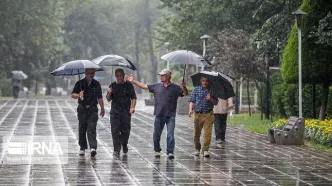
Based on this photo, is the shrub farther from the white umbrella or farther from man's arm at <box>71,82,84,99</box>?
man's arm at <box>71,82,84,99</box>

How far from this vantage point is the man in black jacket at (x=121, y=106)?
16.6 meters

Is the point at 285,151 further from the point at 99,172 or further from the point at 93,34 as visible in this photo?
the point at 93,34

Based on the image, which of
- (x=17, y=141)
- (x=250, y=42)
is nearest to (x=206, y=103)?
(x=17, y=141)

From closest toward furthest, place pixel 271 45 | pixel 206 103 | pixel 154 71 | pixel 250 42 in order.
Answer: pixel 206 103
pixel 271 45
pixel 250 42
pixel 154 71

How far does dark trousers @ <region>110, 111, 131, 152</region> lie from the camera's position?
1675 cm

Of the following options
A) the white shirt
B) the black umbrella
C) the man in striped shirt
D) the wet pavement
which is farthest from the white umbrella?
the white shirt

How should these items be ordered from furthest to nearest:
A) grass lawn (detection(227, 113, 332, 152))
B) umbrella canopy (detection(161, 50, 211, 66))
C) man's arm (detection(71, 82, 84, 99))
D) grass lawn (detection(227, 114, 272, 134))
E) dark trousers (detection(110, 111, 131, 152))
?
1. grass lawn (detection(227, 114, 272, 134))
2. grass lawn (detection(227, 113, 332, 152))
3. umbrella canopy (detection(161, 50, 211, 66))
4. dark trousers (detection(110, 111, 131, 152))
5. man's arm (detection(71, 82, 84, 99))

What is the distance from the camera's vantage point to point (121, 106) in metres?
16.7

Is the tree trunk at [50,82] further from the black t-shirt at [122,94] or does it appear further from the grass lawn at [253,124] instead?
the black t-shirt at [122,94]

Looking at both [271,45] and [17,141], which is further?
[271,45]

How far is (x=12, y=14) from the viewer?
65312 mm

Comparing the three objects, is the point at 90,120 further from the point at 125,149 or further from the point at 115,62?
the point at 115,62

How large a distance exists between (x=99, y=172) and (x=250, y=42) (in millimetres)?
19402

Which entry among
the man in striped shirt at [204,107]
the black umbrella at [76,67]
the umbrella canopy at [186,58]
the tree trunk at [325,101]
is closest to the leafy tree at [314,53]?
the tree trunk at [325,101]
